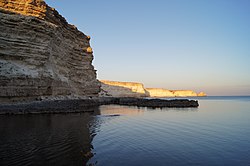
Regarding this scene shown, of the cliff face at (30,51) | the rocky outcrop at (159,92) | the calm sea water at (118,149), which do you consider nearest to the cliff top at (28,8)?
the cliff face at (30,51)

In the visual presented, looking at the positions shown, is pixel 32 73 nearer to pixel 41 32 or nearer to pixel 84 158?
pixel 41 32

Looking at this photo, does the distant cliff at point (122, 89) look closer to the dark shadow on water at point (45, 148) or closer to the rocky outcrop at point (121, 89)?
the rocky outcrop at point (121, 89)

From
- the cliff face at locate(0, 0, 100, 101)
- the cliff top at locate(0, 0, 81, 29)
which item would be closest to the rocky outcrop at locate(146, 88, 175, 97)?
the cliff face at locate(0, 0, 100, 101)

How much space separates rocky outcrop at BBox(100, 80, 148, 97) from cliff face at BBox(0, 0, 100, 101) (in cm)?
6853

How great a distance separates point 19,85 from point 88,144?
1727cm

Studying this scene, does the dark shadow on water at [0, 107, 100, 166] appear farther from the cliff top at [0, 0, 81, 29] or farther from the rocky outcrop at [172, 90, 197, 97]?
the rocky outcrop at [172, 90, 197, 97]

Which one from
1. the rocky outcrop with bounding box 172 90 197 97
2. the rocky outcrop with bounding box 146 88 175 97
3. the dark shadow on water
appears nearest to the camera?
the dark shadow on water

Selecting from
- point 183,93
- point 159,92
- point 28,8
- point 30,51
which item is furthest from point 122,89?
point 183,93

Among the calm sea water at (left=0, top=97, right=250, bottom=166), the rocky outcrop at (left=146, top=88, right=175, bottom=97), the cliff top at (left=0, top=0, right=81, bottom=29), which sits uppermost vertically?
the cliff top at (left=0, top=0, right=81, bottom=29)

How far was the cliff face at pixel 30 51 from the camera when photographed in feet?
72.0

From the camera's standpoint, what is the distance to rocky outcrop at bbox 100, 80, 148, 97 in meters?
105

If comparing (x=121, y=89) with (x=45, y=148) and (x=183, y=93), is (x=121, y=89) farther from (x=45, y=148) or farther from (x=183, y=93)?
(x=45, y=148)

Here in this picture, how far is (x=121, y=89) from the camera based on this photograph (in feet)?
361

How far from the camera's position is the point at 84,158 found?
21.8 ft
